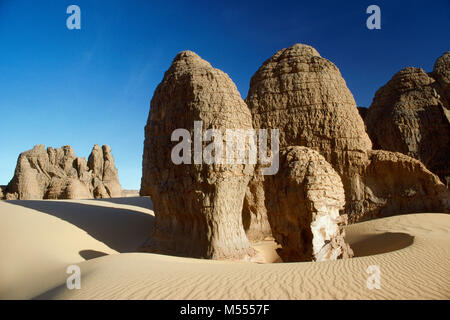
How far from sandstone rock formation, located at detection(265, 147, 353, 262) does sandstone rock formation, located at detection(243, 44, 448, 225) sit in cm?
488

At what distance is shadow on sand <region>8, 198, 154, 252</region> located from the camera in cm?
1211

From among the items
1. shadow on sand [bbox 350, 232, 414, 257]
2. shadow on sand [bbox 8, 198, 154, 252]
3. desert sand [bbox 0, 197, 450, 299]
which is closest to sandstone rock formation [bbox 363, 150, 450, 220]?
desert sand [bbox 0, 197, 450, 299]

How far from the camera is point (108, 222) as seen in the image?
45.5ft

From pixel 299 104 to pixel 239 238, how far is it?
7.50 metres

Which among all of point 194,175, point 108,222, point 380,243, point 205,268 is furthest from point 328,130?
point 108,222

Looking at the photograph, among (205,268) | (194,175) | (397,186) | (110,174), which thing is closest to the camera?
(205,268)

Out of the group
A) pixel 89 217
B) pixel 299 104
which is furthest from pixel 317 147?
pixel 89 217

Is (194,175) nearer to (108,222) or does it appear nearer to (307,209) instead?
(307,209)

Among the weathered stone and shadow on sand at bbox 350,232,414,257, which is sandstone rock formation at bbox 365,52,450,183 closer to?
shadow on sand at bbox 350,232,414,257

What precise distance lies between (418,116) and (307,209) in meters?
19.1

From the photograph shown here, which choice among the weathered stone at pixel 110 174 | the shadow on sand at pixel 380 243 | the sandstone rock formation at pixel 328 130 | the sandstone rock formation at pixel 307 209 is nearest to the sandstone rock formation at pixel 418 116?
the sandstone rock formation at pixel 328 130

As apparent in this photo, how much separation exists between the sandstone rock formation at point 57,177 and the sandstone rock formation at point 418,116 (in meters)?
25.5

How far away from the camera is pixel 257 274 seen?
5836mm
